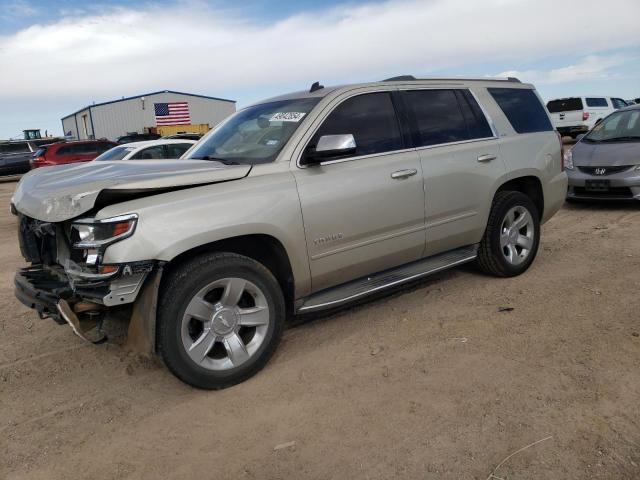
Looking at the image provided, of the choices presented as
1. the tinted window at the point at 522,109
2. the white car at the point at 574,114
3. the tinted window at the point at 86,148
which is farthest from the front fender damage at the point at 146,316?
the white car at the point at 574,114

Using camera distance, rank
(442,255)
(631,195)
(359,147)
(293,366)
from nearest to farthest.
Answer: (293,366), (359,147), (442,255), (631,195)

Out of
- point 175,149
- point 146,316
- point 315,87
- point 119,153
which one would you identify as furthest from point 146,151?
point 146,316

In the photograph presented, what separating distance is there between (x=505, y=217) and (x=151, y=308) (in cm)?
337

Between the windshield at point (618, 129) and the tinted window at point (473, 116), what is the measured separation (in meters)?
4.76

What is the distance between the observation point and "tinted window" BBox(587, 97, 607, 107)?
2252 cm

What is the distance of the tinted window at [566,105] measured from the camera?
21.3m

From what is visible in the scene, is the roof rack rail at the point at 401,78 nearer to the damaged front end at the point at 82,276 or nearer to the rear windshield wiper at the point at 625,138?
the damaged front end at the point at 82,276

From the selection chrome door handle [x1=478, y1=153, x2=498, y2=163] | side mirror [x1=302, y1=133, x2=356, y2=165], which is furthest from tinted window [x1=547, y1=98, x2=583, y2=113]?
side mirror [x1=302, y1=133, x2=356, y2=165]

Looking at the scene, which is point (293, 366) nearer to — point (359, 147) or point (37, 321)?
point (359, 147)

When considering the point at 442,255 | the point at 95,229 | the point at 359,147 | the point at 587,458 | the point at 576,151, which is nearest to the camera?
the point at 587,458

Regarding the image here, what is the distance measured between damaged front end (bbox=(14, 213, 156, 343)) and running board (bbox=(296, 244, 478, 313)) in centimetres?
125

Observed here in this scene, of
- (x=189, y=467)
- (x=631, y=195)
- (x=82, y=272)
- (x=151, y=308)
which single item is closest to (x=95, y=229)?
(x=82, y=272)

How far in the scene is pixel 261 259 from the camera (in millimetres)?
3676

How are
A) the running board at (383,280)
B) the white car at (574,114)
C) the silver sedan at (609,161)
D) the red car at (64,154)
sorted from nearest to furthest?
1. the running board at (383,280)
2. the silver sedan at (609,161)
3. the red car at (64,154)
4. the white car at (574,114)
